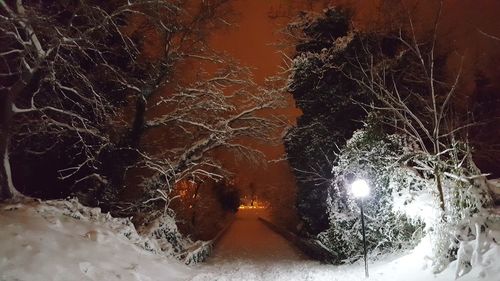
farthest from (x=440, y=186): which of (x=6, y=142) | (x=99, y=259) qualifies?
(x=6, y=142)

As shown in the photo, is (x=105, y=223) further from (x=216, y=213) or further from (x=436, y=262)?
(x=216, y=213)

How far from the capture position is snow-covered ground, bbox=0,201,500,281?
24.0 ft

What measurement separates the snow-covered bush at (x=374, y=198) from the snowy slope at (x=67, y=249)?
632 centimetres

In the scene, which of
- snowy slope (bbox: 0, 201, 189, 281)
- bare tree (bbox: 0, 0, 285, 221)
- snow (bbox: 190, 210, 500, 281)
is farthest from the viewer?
bare tree (bbox: 0, 0, 285, 221)

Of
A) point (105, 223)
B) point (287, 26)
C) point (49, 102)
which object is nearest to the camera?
point (105, 223)

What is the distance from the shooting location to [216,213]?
36.3m

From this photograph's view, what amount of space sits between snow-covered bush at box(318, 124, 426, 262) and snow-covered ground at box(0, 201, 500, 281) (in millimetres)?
797

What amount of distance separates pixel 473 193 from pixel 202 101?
9.88m

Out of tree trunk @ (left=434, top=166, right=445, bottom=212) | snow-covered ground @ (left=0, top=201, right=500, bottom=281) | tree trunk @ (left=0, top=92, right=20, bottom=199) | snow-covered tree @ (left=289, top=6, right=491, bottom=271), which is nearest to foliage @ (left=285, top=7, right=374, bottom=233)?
snow-covered tree @ (left=289, top=6, right=491, bottom=271)

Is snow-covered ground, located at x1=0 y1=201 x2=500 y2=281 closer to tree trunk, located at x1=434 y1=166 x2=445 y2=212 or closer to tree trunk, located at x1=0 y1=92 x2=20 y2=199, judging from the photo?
tree trunk, located at x1=0 y1=92 x2=20 y2=199

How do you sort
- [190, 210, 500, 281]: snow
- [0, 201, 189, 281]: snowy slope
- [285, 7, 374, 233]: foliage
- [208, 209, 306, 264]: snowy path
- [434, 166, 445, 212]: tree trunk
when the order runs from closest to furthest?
[0, 201, 189, 281]: snowy slope < [190, 210, 500, 281]: snow < [434, 166, 445, 212]: tree trunk < [285, 7, 374, 233]: foliage < [208, 209, 306, 264]: snowy path

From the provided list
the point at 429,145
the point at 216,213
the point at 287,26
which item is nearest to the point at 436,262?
the point at 429,145

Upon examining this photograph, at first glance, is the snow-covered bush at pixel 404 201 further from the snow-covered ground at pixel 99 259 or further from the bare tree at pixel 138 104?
the bare tree at pixel 138 104

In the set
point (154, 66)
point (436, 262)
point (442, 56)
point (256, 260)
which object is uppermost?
point (442, 56)
